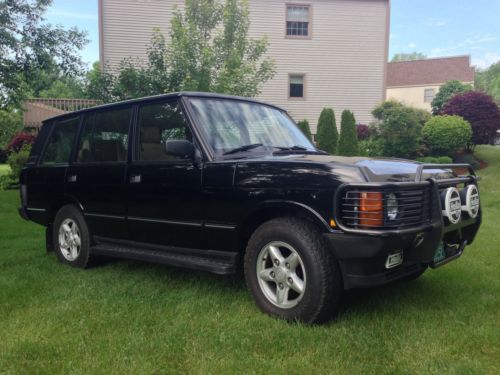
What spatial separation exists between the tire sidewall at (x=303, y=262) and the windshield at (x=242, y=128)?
86 centimetres

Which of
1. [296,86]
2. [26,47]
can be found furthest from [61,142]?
[296,86]

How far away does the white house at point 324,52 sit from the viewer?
21.4 meters

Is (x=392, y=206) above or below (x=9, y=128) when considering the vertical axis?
below

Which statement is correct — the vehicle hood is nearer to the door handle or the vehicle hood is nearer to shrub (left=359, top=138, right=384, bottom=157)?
the door handle

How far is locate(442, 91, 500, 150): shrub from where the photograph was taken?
17.2 metres

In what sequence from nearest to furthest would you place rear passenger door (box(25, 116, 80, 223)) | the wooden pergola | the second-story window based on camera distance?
rear passenger door (box(25, 116, 80, 223)) < the second-story window < the wooden pergola

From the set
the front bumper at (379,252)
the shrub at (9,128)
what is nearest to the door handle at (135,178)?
the front bumper at (379,252)

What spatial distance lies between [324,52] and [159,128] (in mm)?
18871

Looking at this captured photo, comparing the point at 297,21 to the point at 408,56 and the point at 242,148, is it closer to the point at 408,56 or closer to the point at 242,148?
the point at 242,148

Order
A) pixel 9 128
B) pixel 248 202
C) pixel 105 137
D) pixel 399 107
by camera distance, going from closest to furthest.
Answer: pixel 248 202 → pixel 105 137 → pixel 399 107 → pixel 9 128

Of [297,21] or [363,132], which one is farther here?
[297,21]

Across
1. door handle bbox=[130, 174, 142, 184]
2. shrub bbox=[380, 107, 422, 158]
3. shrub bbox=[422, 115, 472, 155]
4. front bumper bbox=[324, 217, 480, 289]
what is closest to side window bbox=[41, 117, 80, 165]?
door handle bbox=[130, 174, 142, 184]

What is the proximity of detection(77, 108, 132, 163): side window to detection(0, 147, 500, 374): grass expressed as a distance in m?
1.32

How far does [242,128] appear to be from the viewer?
173 inches
